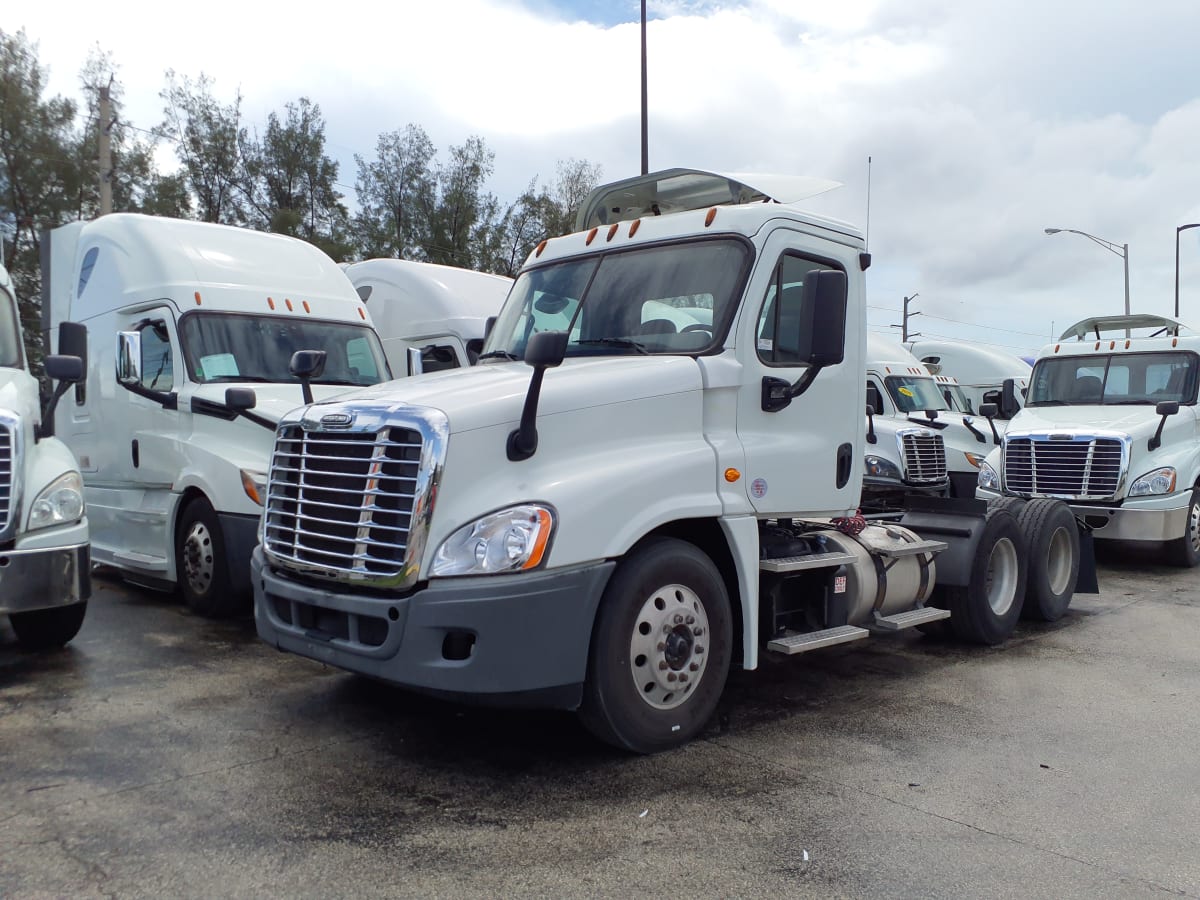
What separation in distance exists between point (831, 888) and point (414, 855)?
4.86 feet

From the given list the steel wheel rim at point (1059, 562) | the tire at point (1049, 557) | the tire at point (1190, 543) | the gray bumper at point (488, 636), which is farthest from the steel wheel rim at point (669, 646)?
the tire at point (1190, 543)

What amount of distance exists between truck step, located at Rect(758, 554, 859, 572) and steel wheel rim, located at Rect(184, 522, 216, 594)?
178 inches

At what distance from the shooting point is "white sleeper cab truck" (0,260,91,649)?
5773 mm

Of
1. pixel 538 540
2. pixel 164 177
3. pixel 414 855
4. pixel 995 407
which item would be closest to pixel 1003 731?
pixel 538 540

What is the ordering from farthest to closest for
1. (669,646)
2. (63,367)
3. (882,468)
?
1. (882,468)
2. (63,367)
3. (669,646)

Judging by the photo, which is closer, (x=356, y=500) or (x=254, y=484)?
(x=356, y=500)

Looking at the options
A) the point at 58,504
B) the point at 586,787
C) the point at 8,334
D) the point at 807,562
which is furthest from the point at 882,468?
the point at 8,334

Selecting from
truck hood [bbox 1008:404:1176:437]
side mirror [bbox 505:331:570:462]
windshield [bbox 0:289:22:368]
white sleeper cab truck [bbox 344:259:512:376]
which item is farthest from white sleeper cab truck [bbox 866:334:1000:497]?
windshield [bbox 0:289:22:368]

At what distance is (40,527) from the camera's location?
596cm

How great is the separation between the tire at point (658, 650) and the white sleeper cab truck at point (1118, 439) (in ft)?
23.6

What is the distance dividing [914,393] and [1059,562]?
684 cm

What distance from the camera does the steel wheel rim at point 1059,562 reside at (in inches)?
319

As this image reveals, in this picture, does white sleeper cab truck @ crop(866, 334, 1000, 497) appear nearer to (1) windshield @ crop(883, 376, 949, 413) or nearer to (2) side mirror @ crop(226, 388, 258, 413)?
(1) windshield @ crop(883, 376, 949, 413)

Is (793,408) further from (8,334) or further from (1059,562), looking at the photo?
(8,334)
